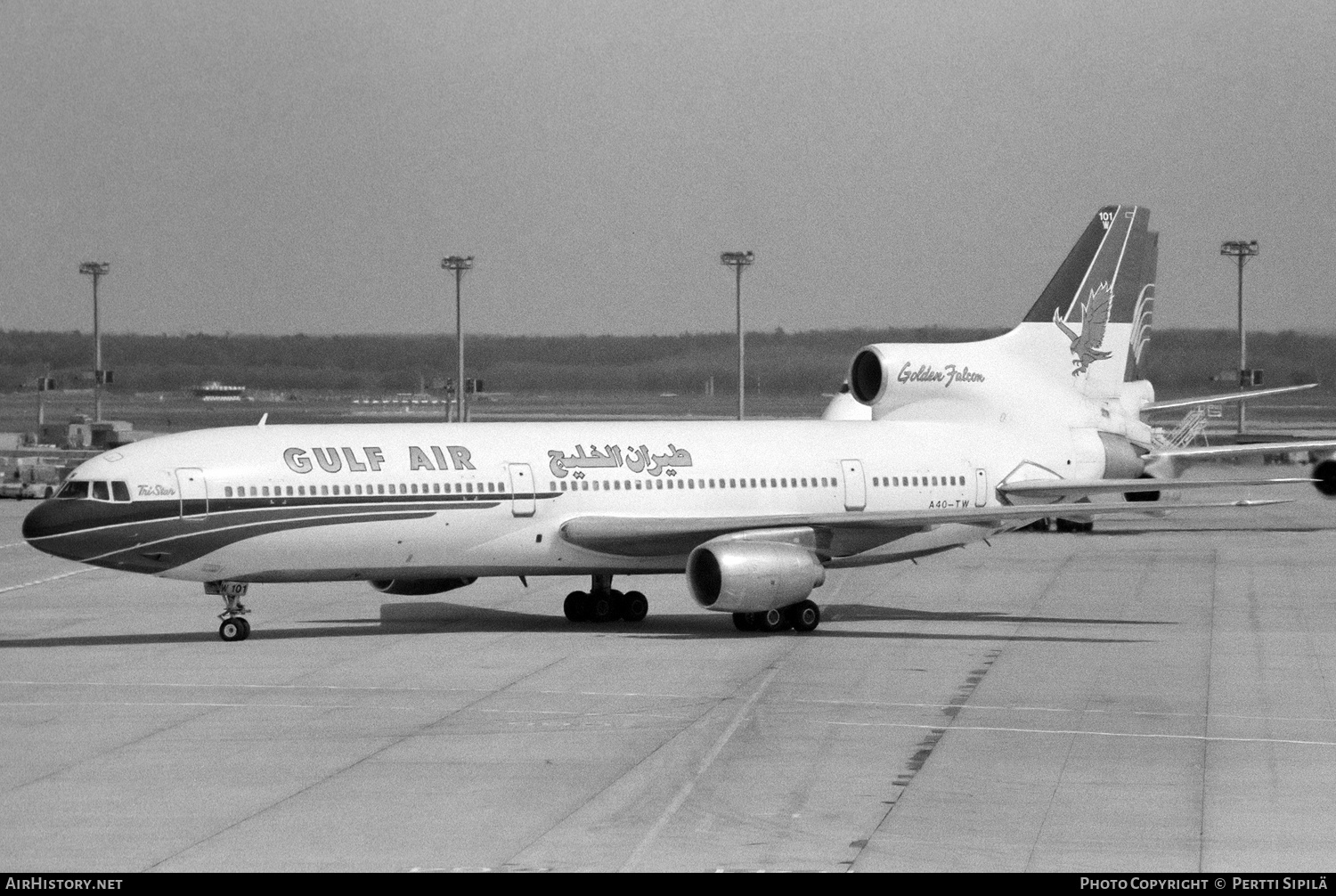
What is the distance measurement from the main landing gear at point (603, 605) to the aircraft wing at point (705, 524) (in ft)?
5.33

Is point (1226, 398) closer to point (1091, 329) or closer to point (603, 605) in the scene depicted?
point (1091, 329)

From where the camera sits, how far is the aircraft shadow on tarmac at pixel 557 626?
32562 millimetres

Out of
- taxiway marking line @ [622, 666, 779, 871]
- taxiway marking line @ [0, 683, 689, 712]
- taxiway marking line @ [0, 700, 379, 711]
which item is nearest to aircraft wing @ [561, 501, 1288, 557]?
taxiway marking line @ [622, 666, 779, 871]

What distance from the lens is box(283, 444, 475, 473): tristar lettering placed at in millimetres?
32062

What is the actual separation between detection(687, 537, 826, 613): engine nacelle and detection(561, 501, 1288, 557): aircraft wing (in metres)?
0.76

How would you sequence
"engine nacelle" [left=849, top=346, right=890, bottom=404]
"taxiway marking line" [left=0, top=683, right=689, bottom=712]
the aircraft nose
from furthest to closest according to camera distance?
"engine nacelle" [left=849, top=346, right=890, bottom=404]
the aircraft nose
"taxiway marking line" [left=0, top=683, right=689, bottom=712]

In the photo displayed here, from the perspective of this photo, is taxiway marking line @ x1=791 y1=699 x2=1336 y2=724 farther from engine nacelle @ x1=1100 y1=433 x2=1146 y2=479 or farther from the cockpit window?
engine nacelle @ x1=1100 y1=433 x2=1146 y2=479

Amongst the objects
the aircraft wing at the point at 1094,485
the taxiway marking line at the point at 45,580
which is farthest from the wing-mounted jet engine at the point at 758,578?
the taxiway marking line at the point at 45,580

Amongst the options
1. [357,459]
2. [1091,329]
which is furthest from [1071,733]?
[1091,329]

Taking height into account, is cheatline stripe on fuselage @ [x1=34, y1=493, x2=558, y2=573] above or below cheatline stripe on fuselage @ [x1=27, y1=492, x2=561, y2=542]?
below

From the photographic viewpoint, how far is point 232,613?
32406 mm

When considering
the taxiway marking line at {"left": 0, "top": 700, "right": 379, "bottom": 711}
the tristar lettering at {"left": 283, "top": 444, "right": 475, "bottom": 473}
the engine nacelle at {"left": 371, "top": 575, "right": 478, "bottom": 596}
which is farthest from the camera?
the engine nacelle at {"left": 371, "top": 575, "right": 478, "bottom": 596}

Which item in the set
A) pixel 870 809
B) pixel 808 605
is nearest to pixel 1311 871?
pixel 870 809
